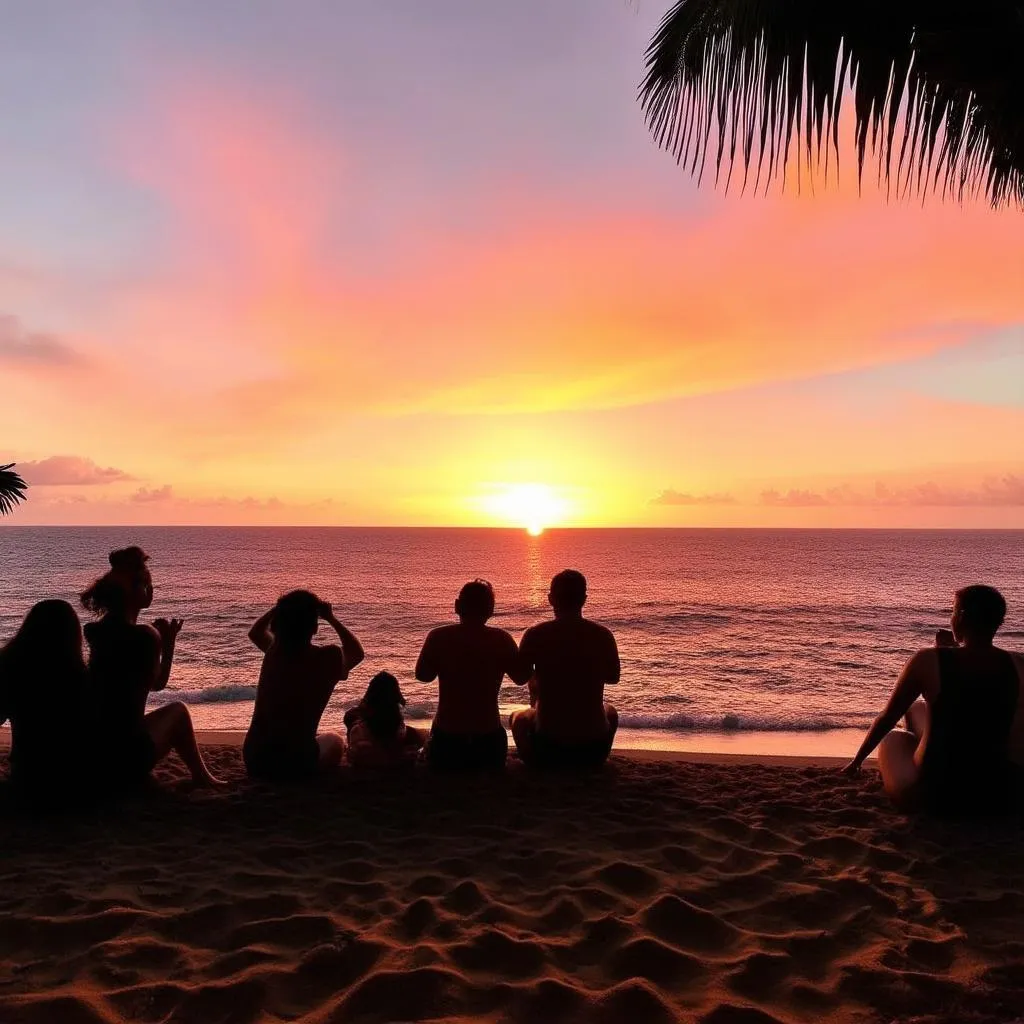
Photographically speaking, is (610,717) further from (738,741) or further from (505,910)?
(738,741)

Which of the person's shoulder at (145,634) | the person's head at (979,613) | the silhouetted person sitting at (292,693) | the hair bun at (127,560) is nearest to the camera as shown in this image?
the person's head at (979,613)

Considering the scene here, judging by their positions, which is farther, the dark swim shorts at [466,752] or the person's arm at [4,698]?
the dark swim shorts at [466,752]

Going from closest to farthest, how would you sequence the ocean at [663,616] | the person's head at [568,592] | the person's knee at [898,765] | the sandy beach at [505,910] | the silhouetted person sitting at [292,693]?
1. the sandy beach at [505,910]
2. the person's knee at [898,765]
3. the silhouetted person sitting at [292,693]
4. the person's head at [568,592]
5. the ocean at [663,616]

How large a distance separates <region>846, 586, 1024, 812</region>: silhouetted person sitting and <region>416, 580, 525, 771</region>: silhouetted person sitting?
264cm

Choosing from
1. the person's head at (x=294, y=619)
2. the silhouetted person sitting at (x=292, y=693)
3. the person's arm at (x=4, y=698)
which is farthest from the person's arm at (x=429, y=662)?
the person's arm at (x=4, y=698)

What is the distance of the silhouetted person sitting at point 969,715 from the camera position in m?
4.37

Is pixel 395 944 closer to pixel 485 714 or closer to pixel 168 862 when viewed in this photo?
pixel 168 862

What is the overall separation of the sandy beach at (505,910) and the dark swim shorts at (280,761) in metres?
0.28

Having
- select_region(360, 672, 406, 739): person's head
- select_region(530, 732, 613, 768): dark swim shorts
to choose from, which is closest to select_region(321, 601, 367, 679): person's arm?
select_region(360, 672, 406, 739): person's head

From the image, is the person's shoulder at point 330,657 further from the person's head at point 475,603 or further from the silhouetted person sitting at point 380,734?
the person's head at point 475,603

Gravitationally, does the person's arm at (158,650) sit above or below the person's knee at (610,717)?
above

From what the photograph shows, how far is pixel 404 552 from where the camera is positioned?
3270 inches

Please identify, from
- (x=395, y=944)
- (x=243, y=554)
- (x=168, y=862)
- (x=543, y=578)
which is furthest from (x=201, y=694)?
(x=243, y=554)

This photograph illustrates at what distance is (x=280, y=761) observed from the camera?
5270mm
